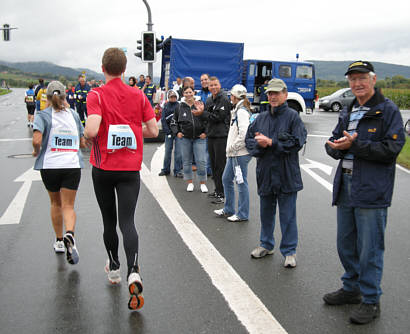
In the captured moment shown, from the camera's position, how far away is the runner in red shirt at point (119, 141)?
332 centimetres

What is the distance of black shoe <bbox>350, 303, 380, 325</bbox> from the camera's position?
129 inches

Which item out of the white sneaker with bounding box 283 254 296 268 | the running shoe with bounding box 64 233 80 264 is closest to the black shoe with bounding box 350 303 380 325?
the white sneaker with bounding box 283 254 296 268

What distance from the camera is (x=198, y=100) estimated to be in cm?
734

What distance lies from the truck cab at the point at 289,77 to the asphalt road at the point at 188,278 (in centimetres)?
1542

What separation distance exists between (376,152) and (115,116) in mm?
1942

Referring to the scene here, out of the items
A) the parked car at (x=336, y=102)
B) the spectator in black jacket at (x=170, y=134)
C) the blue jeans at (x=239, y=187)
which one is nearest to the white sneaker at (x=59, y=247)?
the blue jeans at (x=239, y=187)

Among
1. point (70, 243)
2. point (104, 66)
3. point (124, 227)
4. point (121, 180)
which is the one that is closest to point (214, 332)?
point (124, 227)

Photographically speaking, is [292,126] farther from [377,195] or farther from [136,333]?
[136,333]

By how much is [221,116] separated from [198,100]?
0.88 metres

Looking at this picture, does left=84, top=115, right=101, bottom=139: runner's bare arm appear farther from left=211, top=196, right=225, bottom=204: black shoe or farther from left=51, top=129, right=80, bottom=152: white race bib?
left=211, top=196, right=225, bottom=204: black shoe

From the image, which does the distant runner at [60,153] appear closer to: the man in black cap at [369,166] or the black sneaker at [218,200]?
the man in black cap at [369,166]

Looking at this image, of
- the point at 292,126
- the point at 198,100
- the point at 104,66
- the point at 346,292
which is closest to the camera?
the point at 104,66

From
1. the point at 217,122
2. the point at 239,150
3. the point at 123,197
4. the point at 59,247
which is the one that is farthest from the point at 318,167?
the point at 123,197

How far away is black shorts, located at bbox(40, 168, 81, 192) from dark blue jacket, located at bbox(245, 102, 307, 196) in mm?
1847
